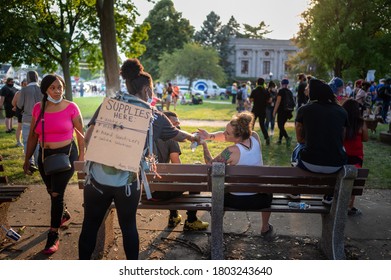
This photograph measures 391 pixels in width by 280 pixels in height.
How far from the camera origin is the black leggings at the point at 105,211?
3.01m

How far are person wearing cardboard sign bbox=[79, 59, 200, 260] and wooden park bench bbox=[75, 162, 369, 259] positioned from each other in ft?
2.52

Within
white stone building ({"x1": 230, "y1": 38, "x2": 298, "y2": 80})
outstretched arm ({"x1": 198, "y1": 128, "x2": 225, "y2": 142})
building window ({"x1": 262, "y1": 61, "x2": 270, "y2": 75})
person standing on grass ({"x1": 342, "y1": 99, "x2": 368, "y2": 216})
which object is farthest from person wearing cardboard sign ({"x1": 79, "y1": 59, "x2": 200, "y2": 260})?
building window ({"x1": 262, "y1": 61, "x2": 270, "y2": 75})

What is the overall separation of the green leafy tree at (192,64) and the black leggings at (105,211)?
167ft

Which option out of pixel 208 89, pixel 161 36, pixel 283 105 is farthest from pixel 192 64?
pixel 283 105

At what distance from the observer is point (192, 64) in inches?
2093

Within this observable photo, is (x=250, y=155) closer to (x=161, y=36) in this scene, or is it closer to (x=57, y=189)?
(x=57, y=189)

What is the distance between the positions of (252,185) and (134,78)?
158 cm

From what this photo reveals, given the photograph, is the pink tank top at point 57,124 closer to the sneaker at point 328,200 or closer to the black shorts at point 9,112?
the sneaker at point 328,200

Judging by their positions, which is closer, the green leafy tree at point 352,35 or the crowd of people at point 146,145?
the crowd of people at point 146,145

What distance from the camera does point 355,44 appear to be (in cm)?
2989

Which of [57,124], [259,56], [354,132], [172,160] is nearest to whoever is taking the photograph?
[57,124]

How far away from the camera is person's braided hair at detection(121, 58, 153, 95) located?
10.1 feet

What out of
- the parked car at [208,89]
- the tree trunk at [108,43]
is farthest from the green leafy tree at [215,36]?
the tree trunk at [108,43]

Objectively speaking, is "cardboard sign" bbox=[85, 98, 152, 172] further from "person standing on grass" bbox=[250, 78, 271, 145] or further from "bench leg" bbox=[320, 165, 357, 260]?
"person standing on grass" bbox=[250, 78, 271, 145]
